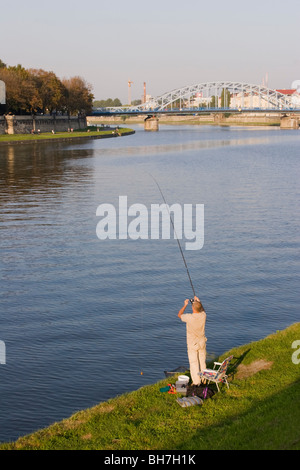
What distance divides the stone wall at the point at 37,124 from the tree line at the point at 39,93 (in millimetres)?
1783

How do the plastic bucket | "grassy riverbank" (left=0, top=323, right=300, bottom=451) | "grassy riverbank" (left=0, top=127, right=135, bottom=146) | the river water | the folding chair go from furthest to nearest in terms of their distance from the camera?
"grassy riverbank" (left=0, top=127, right=135, bottom=146) → the river water → the plastic bucket → the folding chair → "grassy riverbank" (left=0, top=323, right=300, bottom=451)

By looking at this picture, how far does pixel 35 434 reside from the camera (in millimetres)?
11719

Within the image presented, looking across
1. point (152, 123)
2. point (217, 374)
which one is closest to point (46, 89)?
point (152, 123)

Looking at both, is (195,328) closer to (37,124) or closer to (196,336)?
(196,336)

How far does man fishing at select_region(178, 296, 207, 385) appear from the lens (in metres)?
12.5

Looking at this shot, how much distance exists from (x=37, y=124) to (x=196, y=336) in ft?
432

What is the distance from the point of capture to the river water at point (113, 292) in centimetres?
1535

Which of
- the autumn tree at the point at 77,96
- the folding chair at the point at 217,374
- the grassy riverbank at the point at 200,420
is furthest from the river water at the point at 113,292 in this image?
the autumn tree at the point at 77,96

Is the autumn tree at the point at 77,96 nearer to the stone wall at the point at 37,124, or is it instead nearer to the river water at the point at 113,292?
the stone wall at the point at 37,124

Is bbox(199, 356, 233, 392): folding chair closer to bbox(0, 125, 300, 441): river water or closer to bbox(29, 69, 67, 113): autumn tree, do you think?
bbox(0, 125, 300, 441): river water

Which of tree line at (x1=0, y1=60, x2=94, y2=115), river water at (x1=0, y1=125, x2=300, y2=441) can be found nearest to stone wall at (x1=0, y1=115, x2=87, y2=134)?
tree line at (x1=0, y1=60, x2=94, y2=115)

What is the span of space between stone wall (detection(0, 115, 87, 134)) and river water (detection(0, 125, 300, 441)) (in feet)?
266

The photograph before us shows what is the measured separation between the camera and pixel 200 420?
11.4m

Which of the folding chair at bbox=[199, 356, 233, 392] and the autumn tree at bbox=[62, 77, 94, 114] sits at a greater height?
the autumn tree at bbox=[62, 77, 94, 114]
